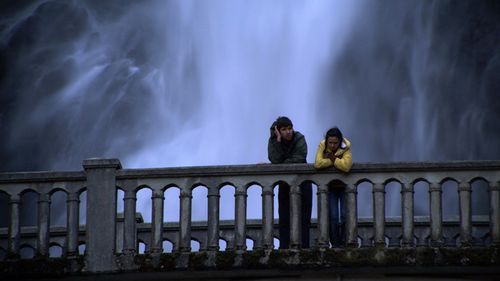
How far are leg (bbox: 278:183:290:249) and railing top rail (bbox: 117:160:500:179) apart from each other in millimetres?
399

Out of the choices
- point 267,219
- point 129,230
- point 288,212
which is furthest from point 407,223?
point 129,230

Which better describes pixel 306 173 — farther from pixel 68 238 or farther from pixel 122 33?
pixel 122 33

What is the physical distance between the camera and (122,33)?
1753 inches

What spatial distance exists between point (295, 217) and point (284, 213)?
0.49 metres

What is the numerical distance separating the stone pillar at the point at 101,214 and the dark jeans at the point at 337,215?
2879 mm

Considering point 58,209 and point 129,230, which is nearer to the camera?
point 129,230

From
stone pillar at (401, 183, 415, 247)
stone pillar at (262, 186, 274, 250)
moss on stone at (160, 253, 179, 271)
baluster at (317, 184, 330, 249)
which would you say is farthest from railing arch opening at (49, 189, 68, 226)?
stone pillar at (401, 183, 415, 247)

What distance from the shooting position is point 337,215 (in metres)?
20.2

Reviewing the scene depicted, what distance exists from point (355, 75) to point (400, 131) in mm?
4143

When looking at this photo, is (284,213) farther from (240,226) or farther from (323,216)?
(240,226)

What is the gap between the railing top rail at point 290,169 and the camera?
1977 cm

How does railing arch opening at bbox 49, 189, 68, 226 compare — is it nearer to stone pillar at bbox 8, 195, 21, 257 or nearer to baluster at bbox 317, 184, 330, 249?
stone pillar at bbox 8, 195, 21, 257

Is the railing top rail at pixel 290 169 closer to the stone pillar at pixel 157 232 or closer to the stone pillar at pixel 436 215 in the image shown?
the stone pillar at pixel 436 215

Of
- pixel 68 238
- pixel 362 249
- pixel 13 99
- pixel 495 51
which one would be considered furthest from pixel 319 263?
pixel 13 99
